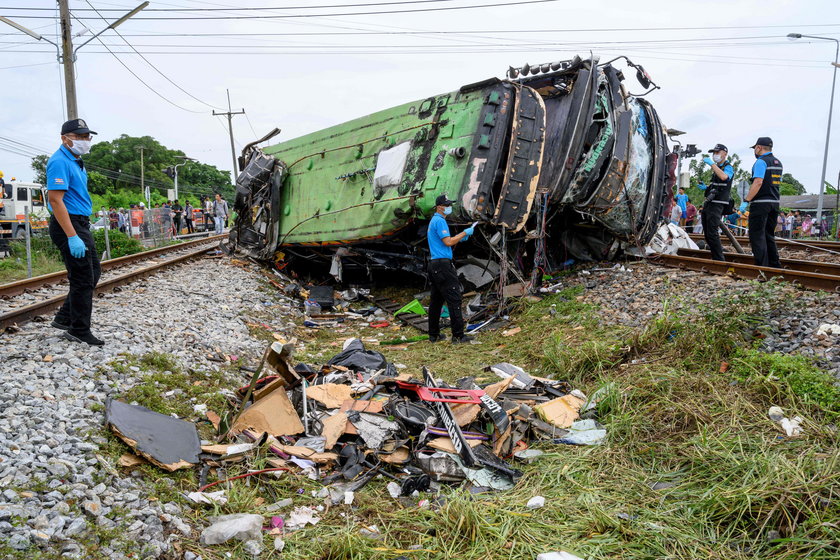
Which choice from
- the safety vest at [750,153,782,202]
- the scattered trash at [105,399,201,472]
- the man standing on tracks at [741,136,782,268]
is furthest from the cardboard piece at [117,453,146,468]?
the safety vest at [750,153,782,202]

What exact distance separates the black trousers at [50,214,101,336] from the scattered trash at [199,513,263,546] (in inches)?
101

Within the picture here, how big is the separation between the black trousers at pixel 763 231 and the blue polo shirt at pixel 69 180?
7386 mm

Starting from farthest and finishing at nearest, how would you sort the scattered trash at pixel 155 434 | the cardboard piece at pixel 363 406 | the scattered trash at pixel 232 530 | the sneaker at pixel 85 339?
the sneaker at pixel 85 339, the cardboard piece at pixel 363 406, the scattered trash at pixel 155 434, the scattered trash at pixel 232 530

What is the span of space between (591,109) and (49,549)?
7.36 meters

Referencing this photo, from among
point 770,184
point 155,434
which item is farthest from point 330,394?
point 770,184

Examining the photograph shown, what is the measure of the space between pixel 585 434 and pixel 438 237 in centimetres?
337

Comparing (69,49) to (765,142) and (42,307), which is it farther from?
(765,142)

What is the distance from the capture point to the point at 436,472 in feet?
11.0

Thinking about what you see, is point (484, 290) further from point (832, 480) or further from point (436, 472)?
point (832, 480)

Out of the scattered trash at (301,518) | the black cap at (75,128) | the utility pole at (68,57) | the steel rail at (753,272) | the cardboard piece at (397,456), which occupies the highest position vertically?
the utility pole at (68,57)

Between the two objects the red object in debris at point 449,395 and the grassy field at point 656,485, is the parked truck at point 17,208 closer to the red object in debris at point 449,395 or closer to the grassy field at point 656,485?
the red object in debris at point 449,395

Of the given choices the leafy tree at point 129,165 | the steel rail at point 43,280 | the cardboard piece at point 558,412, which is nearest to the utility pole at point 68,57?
the steel rail at point 43,280

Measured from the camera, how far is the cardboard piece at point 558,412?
3928 mm

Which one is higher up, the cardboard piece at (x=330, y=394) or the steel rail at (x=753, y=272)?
the steel rail at (x=753, y=272)
